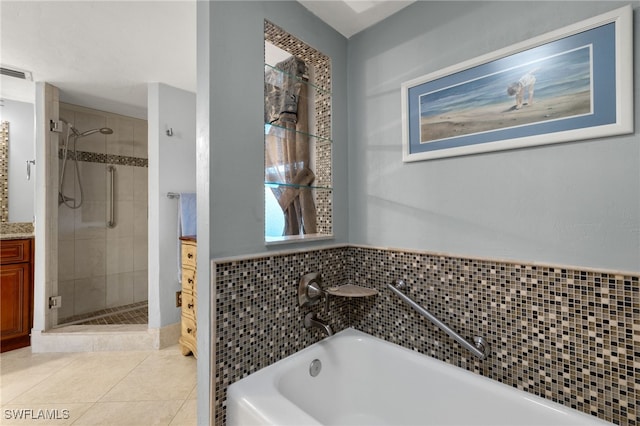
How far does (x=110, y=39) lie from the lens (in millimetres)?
1902

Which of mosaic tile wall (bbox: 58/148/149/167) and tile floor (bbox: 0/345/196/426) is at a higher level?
mosaic tile wall (bbox: 58/148/149/167)

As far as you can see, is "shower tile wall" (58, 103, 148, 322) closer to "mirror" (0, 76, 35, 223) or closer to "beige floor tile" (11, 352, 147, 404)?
"mirror" (0, 76, 35, 223)

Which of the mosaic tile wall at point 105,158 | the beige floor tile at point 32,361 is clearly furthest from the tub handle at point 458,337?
the mosaic tile wall at point 105,158

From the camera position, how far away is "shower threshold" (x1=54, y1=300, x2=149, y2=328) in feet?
9.33

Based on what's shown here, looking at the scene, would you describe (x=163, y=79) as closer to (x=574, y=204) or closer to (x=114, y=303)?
(x=114, y=303)

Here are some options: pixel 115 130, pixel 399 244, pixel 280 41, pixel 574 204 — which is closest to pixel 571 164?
pixel 574 204

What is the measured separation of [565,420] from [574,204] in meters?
0.80

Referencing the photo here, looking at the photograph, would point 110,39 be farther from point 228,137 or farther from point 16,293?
point 16,293

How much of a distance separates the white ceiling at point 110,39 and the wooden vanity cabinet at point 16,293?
58.6 inches

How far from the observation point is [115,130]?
326cm

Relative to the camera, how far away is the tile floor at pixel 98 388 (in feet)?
5.46

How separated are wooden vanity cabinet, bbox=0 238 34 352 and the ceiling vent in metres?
1.39

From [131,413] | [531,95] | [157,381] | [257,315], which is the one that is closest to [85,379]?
[157,381]

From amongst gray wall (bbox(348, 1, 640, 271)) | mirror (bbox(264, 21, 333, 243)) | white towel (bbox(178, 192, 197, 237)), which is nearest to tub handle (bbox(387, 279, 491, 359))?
gray wall (bbox(348, 1, 640, 271))
